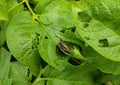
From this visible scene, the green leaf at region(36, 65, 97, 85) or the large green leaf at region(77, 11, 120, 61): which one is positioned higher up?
the large green leaf at region(77, 11, 120, 61)

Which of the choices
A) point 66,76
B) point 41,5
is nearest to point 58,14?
point 41,5

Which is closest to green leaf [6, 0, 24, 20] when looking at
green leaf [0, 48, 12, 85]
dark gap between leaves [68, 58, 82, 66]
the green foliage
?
the green foliage

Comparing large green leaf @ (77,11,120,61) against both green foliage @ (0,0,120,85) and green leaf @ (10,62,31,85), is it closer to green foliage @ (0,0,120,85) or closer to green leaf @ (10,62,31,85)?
green foliage @ (0,0,120,85)

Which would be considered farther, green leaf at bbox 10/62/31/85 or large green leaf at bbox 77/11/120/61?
green leaf at bbox 10/62/31/85

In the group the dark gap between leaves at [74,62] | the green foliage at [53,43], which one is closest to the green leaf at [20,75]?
the green foliage at [53,43]

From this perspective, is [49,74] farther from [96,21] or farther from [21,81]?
[96,21]

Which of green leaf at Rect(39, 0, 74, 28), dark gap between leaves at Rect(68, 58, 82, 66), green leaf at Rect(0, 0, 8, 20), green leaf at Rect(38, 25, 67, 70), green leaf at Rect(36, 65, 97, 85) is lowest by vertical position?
green leaf at Rect(36, 65, 97, 85)

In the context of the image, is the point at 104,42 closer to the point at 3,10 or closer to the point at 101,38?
the point at 101,38
